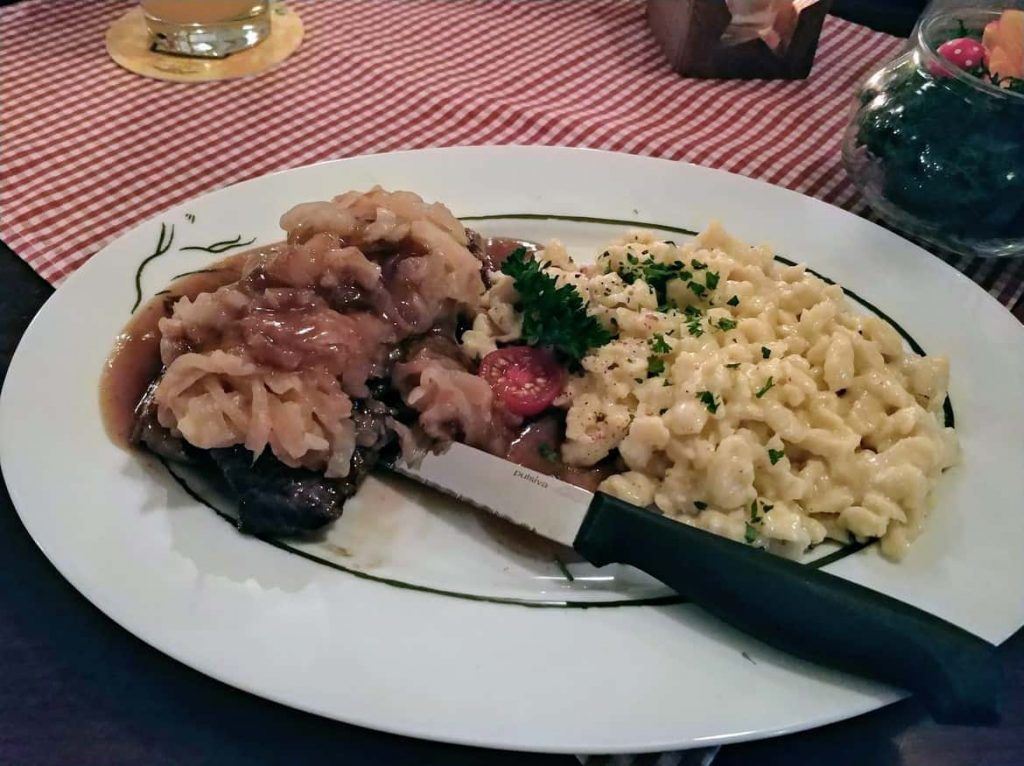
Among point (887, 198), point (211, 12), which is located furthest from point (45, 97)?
point (887, 198)

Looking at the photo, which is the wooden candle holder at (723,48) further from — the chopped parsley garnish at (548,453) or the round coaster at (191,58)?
the chopped parsley garnish at (548,453)

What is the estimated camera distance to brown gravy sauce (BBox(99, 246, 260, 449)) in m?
1.81

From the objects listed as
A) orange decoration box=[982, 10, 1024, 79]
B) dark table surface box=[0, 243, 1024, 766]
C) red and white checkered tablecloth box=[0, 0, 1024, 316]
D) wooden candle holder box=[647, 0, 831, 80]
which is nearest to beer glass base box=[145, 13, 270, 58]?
red and white checkered tablecloth box=[0, 0, 1024, 316]

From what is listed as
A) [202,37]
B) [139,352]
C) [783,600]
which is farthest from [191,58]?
[783,600]

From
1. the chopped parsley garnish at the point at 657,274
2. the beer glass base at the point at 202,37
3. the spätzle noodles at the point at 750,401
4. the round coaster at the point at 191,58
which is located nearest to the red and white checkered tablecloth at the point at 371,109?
the round coaster at the point at 191,58

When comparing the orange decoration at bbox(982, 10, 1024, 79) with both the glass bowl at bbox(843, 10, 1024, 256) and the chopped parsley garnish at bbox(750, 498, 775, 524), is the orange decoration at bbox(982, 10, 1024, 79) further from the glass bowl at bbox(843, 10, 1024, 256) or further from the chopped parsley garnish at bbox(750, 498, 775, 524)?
the chopped parsley garnish at bbox(750, 498, 775, 524)

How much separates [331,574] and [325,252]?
701mm

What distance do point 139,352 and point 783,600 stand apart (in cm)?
152

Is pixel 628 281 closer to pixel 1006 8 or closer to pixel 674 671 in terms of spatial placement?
pixel 674 671

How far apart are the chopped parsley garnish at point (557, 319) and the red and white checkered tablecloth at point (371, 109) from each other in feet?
3.83

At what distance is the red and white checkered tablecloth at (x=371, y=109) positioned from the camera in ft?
8.65

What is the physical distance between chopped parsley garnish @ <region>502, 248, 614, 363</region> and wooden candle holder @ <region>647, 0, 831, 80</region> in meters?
1.74

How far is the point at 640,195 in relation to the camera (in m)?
2.43

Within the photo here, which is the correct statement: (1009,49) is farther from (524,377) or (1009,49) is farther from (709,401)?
(524,377)
